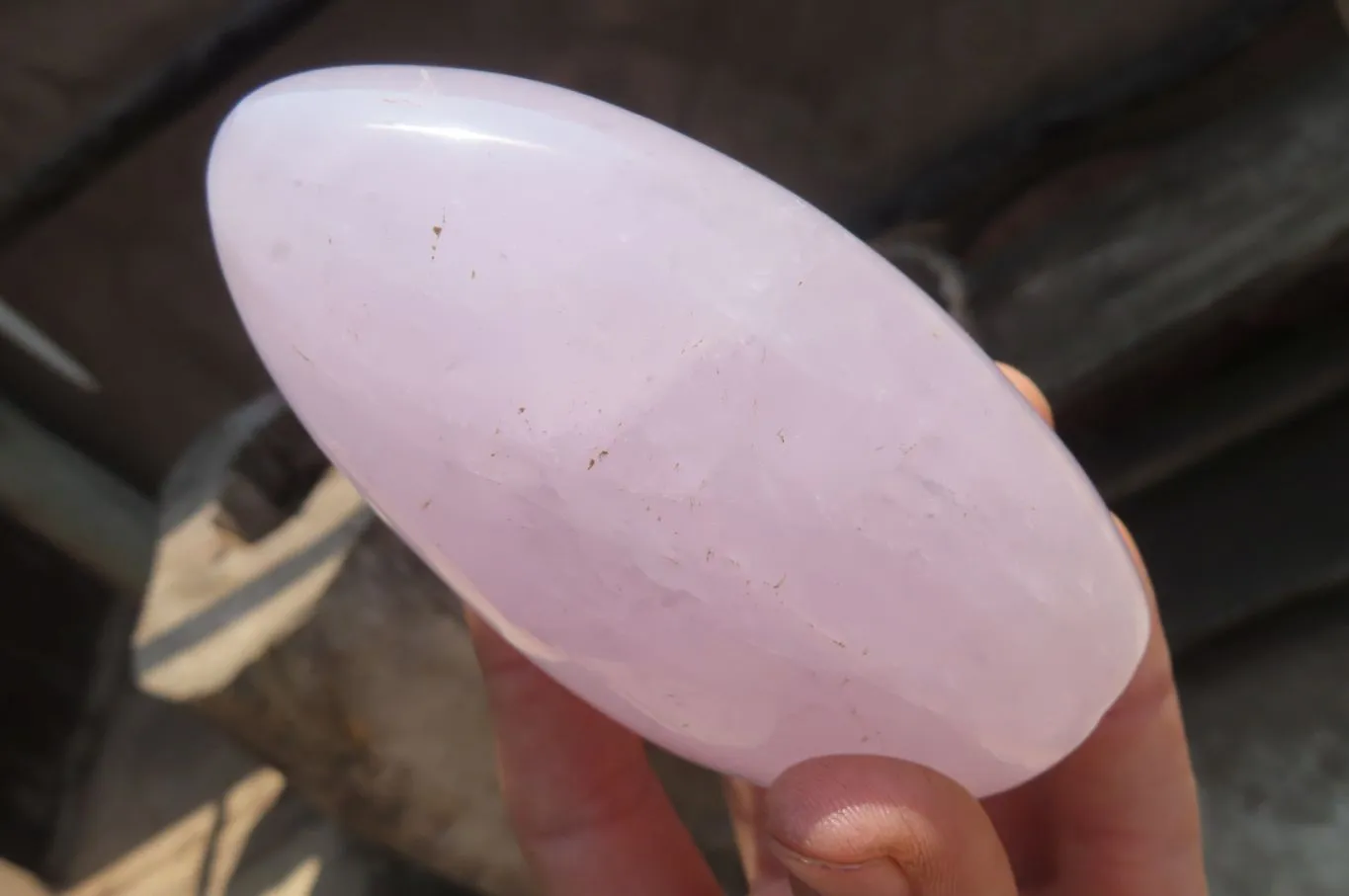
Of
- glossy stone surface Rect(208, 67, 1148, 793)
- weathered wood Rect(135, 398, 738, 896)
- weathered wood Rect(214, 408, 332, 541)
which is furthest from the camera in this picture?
weathered wood Rect(214, 408, 332, 541)

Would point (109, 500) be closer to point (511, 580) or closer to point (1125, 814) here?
point (511, 580)

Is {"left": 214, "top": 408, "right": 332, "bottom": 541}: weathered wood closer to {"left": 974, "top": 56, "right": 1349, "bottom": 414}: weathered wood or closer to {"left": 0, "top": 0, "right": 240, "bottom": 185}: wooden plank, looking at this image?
{"left": 0, "top": 0, "right": 240, "bottom": 185}: wooden plank

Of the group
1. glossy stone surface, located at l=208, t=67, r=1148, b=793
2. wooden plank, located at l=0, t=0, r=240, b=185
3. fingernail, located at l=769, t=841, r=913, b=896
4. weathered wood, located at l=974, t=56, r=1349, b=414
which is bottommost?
weathered wood, located at l=974, t=56, r=1349, b=414

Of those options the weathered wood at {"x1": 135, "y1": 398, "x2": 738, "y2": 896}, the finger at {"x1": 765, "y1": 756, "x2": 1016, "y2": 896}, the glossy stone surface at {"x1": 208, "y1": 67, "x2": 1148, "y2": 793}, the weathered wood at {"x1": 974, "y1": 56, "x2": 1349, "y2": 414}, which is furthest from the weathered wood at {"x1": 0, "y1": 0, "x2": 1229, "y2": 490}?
the finger at {"x1": 765, "y1": 756, "x2": 1016, "y2": 896}

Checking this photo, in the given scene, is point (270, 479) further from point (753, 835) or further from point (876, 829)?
point (876, 829)

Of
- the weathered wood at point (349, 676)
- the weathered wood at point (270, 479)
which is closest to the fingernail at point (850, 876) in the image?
the weathered wood at point (349, 676)

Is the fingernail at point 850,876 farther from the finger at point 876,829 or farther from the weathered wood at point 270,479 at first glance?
the weathered wood at point 270,479

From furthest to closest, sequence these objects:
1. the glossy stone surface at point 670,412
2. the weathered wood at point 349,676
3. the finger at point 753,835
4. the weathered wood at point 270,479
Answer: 1. the weathered wood at point 270,479
2. the weathered wood at point 349,676
3. the finger at point 753,835
4. the glossy stone surface at point 670,412
